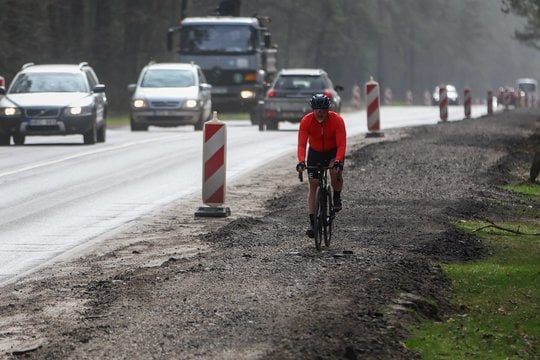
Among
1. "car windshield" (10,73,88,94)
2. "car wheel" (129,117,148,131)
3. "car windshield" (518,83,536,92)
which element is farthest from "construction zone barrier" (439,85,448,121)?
"car windshield" (518,83,536,92)

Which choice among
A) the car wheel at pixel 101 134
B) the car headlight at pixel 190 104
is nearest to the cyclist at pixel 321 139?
the car wheel at pixel 101 134

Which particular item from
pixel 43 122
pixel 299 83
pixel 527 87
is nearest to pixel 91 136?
pixel 43 122

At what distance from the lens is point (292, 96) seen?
41562mm

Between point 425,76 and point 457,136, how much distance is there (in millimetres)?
119908

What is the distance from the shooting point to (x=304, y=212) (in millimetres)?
17172

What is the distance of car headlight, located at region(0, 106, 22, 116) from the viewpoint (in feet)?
106

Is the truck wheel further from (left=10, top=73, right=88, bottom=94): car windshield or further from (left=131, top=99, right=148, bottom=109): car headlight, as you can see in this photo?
(left=10, top=73, right=88, bottom=94): car windshield

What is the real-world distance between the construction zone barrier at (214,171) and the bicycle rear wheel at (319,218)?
3691 millimetres

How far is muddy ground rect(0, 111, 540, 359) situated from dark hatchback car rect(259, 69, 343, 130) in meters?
20.7

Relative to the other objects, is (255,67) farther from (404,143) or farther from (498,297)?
(498,297)

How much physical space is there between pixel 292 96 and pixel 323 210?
27858 mm

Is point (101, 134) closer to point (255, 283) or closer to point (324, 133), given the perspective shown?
point (324, 133)

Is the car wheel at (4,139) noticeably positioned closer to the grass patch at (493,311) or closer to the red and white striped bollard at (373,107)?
the red and white striped bollard at (373,107)

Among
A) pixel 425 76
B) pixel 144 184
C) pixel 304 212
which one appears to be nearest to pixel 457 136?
pixel 144 184
